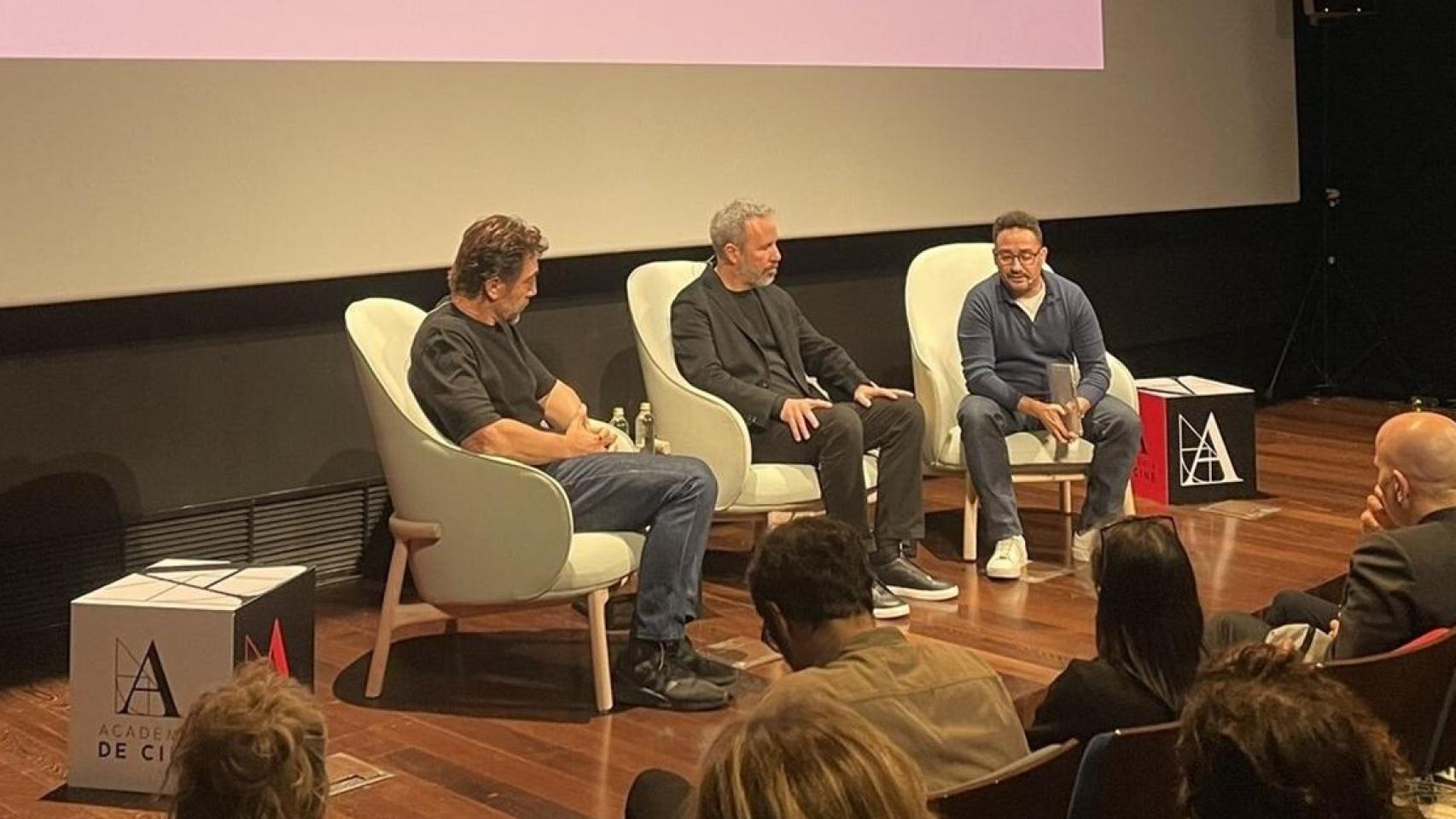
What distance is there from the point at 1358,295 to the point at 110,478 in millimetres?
6031

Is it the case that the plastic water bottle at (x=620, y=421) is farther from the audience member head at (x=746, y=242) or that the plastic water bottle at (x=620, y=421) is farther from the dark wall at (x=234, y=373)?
the audience member head at (x=746, y=242)

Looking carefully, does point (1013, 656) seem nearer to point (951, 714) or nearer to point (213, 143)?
point (951, 714)

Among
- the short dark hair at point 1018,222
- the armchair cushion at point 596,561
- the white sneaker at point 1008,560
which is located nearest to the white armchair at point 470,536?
the armchair cushion at point 596,561

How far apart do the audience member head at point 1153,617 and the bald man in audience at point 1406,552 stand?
411mm

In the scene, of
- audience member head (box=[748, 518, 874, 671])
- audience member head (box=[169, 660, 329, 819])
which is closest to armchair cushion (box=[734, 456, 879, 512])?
audience member head (box=[748, 518, 874, 671])

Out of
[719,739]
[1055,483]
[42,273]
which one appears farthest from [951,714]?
[1055,483]

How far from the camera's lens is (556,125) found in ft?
17.9

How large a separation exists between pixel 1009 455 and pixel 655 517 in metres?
1.61

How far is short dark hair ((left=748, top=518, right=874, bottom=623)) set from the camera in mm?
2805

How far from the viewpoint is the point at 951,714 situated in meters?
2.51

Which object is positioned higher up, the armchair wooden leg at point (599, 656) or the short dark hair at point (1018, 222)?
the short dark hair at point (1018, 222)

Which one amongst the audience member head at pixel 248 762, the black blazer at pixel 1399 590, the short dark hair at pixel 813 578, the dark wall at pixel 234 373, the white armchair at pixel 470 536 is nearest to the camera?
the audience member head at pixel 248 762

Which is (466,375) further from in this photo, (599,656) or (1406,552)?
(1406,552)

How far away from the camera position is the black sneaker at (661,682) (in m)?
4.20
